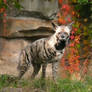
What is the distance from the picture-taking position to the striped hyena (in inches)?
264

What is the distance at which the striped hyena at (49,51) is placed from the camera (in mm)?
6702

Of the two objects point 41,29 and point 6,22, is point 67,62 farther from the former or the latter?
point 6,22

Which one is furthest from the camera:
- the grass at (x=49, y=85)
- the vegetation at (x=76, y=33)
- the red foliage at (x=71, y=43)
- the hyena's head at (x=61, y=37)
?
the red foliage at (x=71, y=43)

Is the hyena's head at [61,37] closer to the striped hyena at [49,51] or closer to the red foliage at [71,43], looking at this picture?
the striped hyena at [49,51]

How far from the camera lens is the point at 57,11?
27.1 feet

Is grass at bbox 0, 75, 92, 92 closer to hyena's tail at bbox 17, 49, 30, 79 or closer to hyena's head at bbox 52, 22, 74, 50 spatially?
hyena's tail at bbox 17, 49, 30, 79

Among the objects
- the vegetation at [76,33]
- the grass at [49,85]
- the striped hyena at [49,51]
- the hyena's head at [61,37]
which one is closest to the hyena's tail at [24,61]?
the striped hyena at [49,51]

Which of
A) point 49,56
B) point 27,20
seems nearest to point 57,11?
point 27,20

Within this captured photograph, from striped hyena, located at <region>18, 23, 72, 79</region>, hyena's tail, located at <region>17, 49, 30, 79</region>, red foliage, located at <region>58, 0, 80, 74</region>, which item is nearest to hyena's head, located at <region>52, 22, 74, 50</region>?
A: striped hyena, located at <region>18, 23, 72, 79</region>

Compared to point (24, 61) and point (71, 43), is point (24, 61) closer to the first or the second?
point (24, 61)

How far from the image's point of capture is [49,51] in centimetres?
674

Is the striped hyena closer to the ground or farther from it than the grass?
farther from it

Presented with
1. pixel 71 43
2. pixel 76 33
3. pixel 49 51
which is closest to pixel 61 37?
pixel 49 51

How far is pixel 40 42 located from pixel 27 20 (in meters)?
1.20
